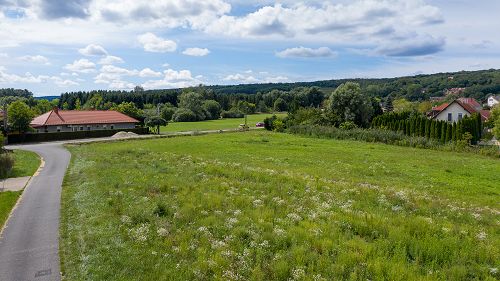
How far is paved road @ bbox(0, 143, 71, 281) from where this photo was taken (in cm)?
1230

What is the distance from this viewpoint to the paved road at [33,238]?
1230 cm

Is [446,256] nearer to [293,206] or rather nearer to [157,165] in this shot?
[293,206]

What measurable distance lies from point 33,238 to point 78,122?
6739cm

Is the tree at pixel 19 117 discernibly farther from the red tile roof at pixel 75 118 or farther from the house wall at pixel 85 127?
the red tile roof at pixel 75 118

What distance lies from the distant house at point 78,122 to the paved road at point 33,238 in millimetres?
54389

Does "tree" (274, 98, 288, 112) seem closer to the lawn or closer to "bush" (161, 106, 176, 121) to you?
"bush" (161, 106, 176, 121)

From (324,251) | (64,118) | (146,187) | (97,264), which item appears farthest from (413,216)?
(64,118)

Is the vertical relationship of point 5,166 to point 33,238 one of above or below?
above

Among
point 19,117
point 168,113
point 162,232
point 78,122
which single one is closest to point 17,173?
point 162,232

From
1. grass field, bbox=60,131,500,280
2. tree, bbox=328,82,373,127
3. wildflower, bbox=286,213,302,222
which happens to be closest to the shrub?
tree, bbox=328,82,373,127

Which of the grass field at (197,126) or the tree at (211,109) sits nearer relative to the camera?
the grass field at (197,126)

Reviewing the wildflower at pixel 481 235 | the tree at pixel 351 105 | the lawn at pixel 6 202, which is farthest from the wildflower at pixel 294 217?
the tree at pixel 351 105

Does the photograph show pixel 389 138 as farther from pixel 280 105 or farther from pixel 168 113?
pixel 280 105

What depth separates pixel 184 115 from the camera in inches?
5394
